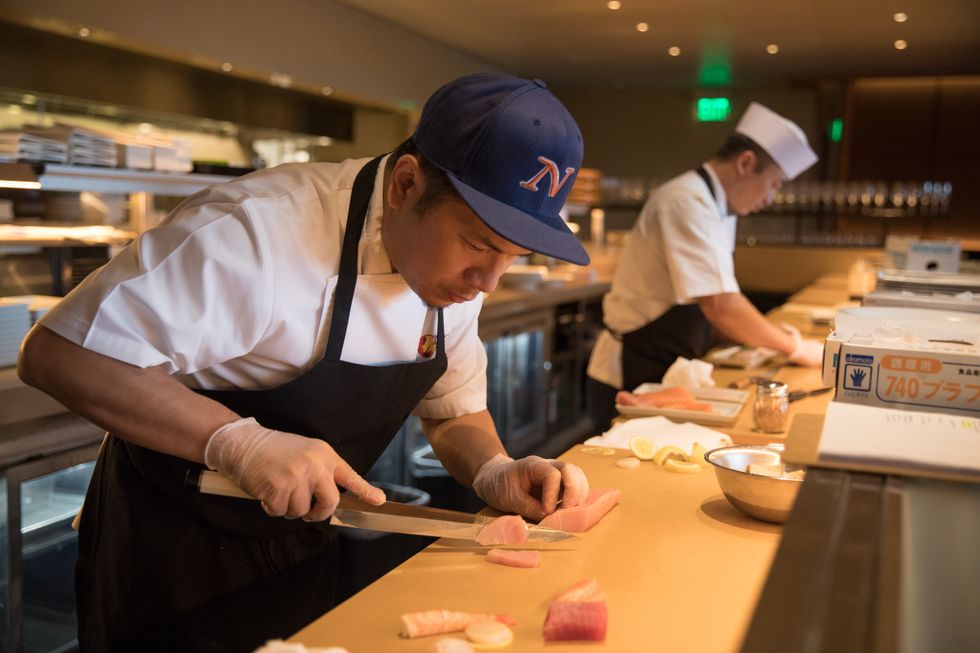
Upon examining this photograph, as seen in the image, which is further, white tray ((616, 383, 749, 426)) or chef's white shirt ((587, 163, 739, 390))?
chef's white shirt ((587, 163, 739, 390))

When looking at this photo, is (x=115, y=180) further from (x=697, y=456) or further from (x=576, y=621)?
(x=576, y=621)

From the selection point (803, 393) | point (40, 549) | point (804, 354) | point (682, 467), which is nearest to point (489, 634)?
point (682, 467)

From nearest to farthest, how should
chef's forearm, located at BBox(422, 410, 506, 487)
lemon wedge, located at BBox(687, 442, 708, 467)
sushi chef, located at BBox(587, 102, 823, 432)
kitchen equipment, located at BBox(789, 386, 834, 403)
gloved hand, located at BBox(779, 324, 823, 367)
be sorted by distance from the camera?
chef's forearm, located at BBox(422, 410, 506, 487), lemon wedge, located at BBox(687, 442, 708, 467), kitchen equipment, located at BBox(789, 386, 834, 403), gloved hand, located at BBox(779, 324, 823, 367), sushi chef, located at BBox(587, 102, 823, 432)

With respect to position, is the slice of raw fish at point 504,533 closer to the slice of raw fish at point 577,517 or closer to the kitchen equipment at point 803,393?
the slice of raw fish at point 577,517

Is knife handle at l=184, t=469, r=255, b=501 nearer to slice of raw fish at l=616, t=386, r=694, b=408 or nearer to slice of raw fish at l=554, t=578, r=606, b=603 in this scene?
slice of raw fish at l=554, t=578, r=606, b=603

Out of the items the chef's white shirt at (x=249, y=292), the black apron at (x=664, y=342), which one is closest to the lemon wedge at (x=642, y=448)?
the chef's white shirt at (x=249, y=292)

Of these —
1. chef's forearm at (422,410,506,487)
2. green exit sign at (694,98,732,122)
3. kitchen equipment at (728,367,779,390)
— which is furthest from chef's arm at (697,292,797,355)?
green exit sign at (694,98,732,122)

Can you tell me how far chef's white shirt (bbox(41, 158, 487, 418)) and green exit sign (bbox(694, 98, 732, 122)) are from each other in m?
9.34

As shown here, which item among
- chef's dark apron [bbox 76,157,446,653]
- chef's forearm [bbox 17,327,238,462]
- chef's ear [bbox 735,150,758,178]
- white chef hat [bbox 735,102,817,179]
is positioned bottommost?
chef's dark apron [bbox 76,157,446,653]

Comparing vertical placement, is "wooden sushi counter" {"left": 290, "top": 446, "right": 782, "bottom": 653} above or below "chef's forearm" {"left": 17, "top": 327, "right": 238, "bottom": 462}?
below

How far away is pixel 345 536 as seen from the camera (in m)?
2.84

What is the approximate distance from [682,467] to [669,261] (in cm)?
175

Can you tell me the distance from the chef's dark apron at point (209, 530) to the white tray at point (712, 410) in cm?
90

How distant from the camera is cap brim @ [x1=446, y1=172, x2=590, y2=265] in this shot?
4.74 feet
